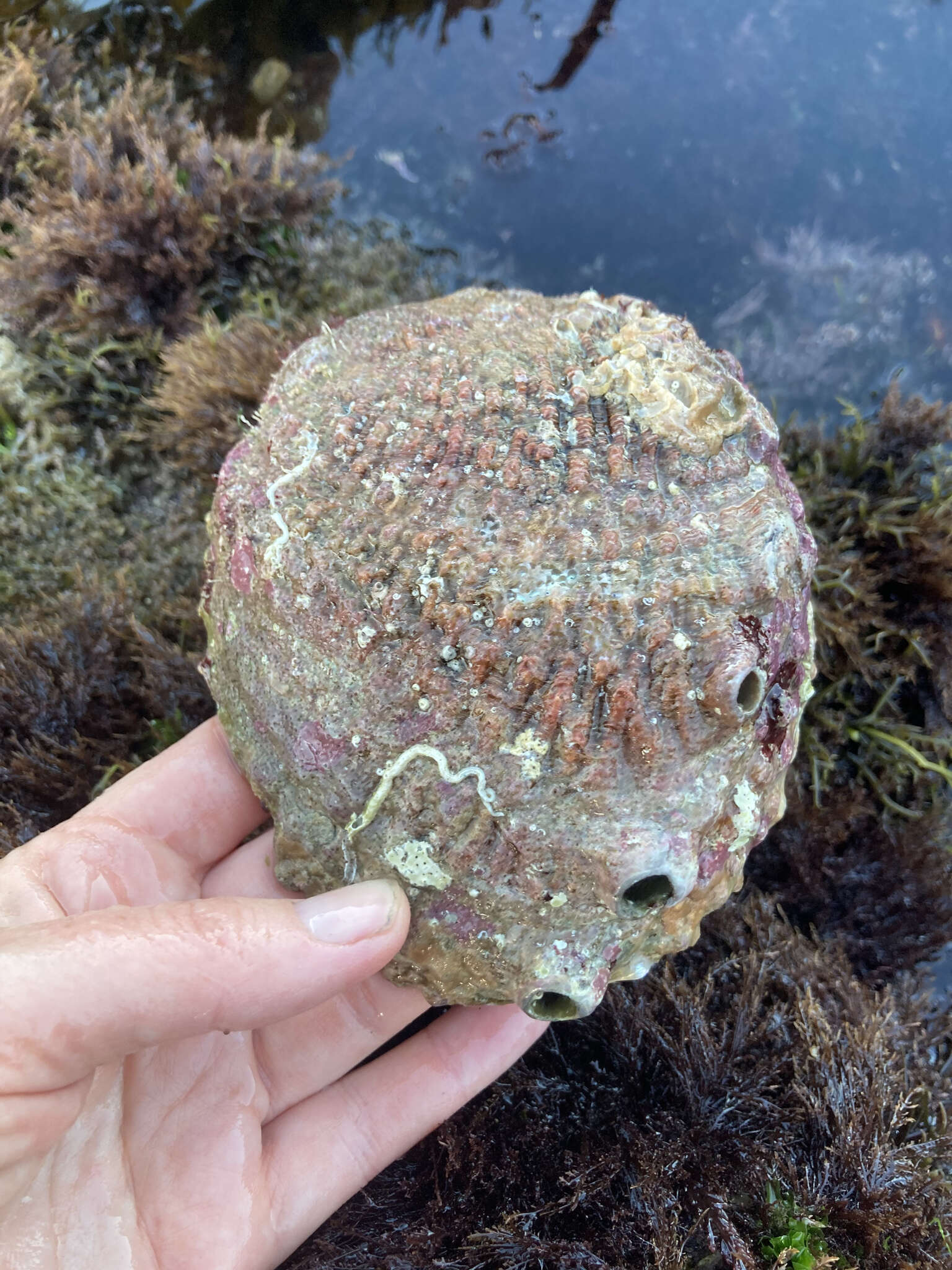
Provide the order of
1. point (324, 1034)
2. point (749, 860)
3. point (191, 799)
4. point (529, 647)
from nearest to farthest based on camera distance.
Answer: point (529, 647) → point (324, 1034) → point (191, 799) → point (749, 860)

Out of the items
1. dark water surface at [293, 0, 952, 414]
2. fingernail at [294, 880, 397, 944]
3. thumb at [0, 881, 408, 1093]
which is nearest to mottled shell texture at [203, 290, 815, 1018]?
fingernail at [294, 880, 397, 944]

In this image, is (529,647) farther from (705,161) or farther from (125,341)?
(705,161)

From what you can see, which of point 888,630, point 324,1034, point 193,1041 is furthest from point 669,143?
point 193,1041

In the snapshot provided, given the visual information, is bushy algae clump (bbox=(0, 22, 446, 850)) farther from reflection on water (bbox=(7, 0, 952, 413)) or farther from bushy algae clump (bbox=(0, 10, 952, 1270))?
reflection on water (bbox=(7, 0, 952, 413))

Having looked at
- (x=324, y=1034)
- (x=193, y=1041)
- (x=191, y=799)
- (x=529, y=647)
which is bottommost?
(x=324, y=1034)

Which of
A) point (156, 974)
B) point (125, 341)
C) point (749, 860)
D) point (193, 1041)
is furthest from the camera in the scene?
point (125, 341)

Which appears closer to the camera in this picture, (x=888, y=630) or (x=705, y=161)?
(x=888, y=630)

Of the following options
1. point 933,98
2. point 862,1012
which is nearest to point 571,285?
point 933,98

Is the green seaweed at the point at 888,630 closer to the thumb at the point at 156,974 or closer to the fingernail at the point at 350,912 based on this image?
the fingernail at the point at 350,912
